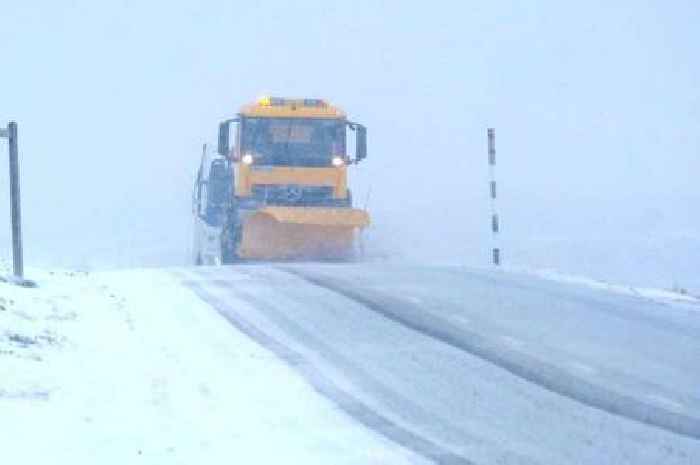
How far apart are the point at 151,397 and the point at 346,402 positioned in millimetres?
1171

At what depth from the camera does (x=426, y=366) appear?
9.52m

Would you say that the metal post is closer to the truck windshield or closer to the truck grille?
the truck grille

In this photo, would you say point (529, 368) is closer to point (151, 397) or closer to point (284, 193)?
point (151, 397)

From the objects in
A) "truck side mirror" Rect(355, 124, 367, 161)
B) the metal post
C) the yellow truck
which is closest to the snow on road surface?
the metal post

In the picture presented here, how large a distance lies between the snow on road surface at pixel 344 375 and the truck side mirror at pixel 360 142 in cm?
890

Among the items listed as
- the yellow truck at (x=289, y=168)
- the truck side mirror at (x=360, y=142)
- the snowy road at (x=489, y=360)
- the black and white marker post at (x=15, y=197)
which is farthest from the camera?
the truck side mirror at (x=360, y=142)

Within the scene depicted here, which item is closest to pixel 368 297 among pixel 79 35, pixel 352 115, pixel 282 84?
pixel 352 115

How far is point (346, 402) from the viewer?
27.4 feet

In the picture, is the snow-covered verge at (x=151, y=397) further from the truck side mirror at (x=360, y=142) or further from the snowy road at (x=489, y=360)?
the truck side mirror at (x=360, y=142)

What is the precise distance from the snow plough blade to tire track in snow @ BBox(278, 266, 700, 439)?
8.21 metres

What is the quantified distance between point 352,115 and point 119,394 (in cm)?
6648

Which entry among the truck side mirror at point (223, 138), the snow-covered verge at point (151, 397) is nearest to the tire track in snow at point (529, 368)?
the snow-covered verge at point (151, 397)

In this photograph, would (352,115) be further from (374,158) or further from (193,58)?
(193,58)

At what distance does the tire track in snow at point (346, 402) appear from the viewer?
7.20 meters
